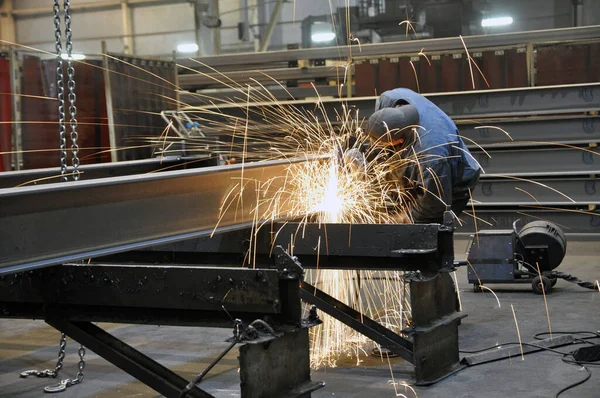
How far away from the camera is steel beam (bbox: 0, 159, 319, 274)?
9.44ft

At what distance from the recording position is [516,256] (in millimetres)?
6883

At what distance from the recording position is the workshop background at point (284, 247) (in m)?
3.31

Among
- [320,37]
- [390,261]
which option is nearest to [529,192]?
→ [390,261]

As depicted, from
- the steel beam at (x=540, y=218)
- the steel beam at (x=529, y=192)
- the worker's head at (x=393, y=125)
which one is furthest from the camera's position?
the steel beam at (x=529, y=192)

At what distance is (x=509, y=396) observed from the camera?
4.07 meters

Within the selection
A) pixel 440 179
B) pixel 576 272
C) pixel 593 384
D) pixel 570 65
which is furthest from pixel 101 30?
pixel 593 384

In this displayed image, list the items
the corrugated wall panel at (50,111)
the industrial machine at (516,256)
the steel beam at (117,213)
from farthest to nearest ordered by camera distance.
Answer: the corrugated wall panel at (50,111) < the industrial machine at (516,256) < the steel beam at (117,213)

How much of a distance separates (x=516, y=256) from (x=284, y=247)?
114 inches

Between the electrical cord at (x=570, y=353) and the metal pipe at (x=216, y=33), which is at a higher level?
the metal pipe at (x=216, y=33)

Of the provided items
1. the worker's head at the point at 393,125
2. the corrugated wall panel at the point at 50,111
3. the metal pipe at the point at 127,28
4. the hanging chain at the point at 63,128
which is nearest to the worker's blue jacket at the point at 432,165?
the worker's head at the point at 393,125

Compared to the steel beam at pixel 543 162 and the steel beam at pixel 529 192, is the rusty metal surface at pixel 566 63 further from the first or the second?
the steel beam at pixel 529 192

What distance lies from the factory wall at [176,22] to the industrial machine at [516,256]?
11828 mm

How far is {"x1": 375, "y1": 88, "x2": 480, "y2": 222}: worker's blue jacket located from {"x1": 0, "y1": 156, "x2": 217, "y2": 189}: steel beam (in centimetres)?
144

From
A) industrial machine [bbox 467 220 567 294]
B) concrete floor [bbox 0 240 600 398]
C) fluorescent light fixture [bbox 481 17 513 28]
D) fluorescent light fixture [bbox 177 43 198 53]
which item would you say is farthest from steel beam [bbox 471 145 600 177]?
fluorescent light fixture [bbox 177 43 198 53]
